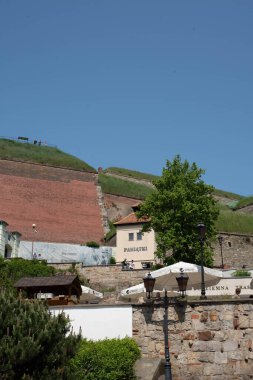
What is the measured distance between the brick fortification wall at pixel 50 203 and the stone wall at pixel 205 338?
40330mm

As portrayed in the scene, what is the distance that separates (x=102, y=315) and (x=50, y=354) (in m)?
3.93

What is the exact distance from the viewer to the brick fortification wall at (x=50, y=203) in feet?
187

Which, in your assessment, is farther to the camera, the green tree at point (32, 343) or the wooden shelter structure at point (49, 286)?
the wooden shelter structure at point (49, 286)

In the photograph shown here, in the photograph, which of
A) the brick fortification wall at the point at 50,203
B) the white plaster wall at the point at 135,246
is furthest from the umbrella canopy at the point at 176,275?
the brick fortification wall at the point at 50,203

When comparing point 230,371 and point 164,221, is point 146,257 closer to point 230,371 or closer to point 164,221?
point 164,221

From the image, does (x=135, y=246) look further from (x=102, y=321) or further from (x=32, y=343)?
(x=32, y=343)

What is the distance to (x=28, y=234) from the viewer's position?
5528 cm

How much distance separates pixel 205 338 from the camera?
15164mm

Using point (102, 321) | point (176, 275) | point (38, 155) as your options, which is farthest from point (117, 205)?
point (102, 321)

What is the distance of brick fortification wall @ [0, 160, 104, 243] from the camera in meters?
56.9

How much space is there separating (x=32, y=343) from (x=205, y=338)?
5.41 metres

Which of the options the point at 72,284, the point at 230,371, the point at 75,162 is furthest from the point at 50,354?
the point at 75,162

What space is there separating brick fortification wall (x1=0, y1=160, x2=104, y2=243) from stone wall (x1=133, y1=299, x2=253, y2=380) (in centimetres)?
4033

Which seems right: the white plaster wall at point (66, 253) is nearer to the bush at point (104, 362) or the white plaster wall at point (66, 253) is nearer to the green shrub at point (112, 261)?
the green shrub at point (112, 261)
